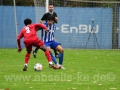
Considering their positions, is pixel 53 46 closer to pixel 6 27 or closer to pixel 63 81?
pixel 63 81

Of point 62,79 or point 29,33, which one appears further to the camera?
point 29,33

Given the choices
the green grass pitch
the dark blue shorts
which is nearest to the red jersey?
the green grass pitch

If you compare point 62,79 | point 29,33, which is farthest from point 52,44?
point 62,79

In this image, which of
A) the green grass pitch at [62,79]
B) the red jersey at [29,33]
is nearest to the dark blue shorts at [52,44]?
the green grass pitch at [62,79]

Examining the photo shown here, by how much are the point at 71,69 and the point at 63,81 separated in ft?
11.0

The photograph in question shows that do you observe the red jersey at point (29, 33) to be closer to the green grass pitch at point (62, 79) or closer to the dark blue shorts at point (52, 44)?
the green grass pitch at point (62, 79)

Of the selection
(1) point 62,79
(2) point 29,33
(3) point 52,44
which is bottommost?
(1) point 62,79

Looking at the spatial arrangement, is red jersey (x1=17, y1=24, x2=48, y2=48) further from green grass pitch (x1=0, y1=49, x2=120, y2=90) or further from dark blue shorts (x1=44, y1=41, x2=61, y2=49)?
dark blue shorts (x1=44, y1=41, x2=61, y2=49)

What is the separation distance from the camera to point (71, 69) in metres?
16.2

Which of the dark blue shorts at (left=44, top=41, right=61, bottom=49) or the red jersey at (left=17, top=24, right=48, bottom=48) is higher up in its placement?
the red jersey at (left=17, top=24, right=48, bottom=48)

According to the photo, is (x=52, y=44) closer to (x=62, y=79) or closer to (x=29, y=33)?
(x=29, y=33)

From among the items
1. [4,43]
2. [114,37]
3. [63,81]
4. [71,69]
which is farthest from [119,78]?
[4,43]

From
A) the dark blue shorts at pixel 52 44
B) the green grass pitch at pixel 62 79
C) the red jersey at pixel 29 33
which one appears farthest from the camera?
the dark blue shorts at pixel 52 44

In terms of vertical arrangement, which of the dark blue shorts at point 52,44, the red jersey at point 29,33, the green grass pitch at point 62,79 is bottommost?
the green grass pitch at point 62,79
